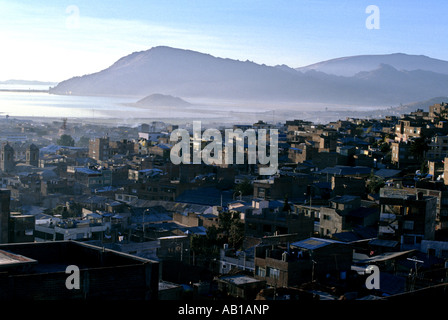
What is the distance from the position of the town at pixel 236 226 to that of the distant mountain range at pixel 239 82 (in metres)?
130

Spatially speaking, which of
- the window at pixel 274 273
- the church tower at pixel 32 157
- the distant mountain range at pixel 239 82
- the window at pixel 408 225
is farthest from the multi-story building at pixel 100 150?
the distant mountain range at pixel 239 82

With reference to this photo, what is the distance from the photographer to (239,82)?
17575 cm

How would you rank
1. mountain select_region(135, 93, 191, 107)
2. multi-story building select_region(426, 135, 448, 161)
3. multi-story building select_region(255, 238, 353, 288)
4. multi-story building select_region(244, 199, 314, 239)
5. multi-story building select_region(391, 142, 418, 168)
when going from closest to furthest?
multi-story building select_region(255, 238, 353, 288) → multi-story building select_region(244, 199, 314, 239) → multi-story building select_region(391, 142, 418, 168) → multi-story building select_region(426, 135, 448, 161) → mountain select_region(135, 93, 191, 107)

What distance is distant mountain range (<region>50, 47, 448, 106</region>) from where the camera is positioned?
6358 inches

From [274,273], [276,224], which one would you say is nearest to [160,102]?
[276,224]

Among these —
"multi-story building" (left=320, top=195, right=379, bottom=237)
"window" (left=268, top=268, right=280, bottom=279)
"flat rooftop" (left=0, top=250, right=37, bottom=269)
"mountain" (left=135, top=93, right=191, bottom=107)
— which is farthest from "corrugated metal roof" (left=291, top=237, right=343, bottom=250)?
"mountain" (left=135, top=93, right=191, bottom=107)

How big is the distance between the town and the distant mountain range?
130 m

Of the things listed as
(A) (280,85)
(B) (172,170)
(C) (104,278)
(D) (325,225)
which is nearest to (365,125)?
(B) (172,170)

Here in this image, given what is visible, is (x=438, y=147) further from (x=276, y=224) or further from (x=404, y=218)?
(x=276, y=224)

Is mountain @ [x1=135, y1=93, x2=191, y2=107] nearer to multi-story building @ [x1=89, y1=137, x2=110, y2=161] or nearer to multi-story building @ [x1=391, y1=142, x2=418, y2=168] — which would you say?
multi-story building @ [x1=89, y1=137, x2=110, y2=161]

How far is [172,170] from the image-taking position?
68.4ft

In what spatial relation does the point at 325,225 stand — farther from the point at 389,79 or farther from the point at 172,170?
the point at 389,79
